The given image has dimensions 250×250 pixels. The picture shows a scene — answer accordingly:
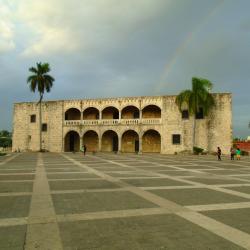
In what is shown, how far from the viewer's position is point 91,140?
46.8m

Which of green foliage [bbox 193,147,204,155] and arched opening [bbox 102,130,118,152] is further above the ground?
arched opening [bbox 102,130,118,152]

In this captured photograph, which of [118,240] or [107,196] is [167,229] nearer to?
[118,240]

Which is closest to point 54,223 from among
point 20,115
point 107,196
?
point 107,196

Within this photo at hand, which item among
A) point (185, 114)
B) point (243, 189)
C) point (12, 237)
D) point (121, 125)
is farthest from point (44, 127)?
point (12, 237)

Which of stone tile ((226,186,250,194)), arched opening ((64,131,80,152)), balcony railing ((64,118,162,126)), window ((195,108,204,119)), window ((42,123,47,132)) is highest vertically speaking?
window ((195,108,204,119))

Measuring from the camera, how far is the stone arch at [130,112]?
44159 millimetres

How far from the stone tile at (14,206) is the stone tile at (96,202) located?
0.71 m

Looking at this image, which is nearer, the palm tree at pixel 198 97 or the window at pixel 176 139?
the palm tree at pixel 198 97

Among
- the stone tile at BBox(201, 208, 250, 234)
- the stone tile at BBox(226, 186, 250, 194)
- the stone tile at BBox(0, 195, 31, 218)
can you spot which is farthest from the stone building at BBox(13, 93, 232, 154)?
the stone tile at BBox(0, 195, 31, 218)

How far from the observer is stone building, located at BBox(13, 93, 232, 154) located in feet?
127

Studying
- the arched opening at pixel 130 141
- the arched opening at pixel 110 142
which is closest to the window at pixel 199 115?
the arched opening at pixel 130 141

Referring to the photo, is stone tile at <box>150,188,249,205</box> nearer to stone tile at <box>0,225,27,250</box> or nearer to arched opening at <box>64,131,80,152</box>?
stone tile at <box>0,225,27,250</box>

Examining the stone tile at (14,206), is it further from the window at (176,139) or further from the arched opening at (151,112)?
the arched opening at (151,112)

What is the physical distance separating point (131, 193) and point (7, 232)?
4.85 m
